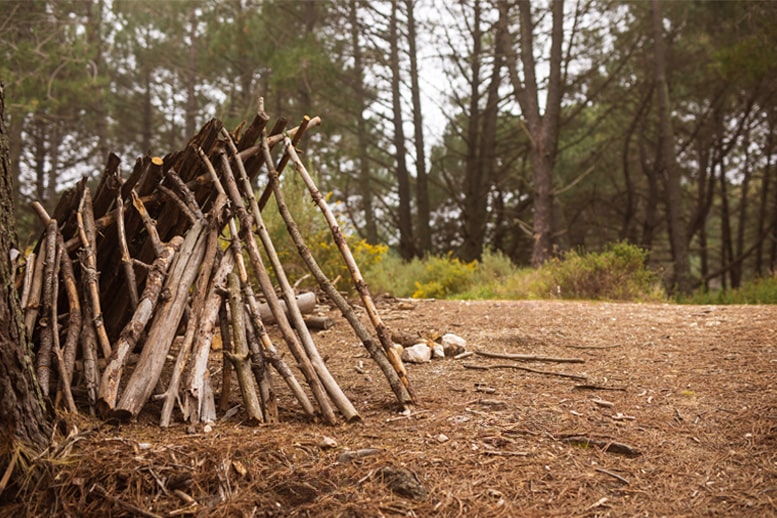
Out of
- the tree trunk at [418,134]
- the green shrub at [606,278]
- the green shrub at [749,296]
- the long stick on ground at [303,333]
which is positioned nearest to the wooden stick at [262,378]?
the long stick on ground at [303,333]

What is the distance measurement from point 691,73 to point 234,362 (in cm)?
1303

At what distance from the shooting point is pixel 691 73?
42.2 feet

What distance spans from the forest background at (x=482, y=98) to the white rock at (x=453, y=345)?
539 centimetres

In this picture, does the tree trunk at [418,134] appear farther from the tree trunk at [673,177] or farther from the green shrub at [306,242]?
the green shrub at [306,242]

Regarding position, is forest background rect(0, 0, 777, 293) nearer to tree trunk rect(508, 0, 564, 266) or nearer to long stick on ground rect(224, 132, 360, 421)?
tree trunk rect(508, 0, 564, 266)

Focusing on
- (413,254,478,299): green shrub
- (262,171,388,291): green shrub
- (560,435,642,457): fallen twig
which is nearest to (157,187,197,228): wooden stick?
(560,435,642,457): fallen twig

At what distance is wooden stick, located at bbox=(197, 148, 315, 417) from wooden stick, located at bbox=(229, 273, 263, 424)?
0.05 m

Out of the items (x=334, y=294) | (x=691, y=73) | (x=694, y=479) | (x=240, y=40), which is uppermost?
(x=240, y=40)

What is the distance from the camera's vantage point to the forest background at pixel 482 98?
10141 mm

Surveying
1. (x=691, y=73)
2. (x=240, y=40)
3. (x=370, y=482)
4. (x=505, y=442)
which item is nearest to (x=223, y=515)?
(x=370, y=482)

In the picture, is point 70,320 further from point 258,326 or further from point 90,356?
point 258,326

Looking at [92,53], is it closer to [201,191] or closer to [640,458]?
[201,191]

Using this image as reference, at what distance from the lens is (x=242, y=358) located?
280 cm

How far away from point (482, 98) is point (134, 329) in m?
12.5
